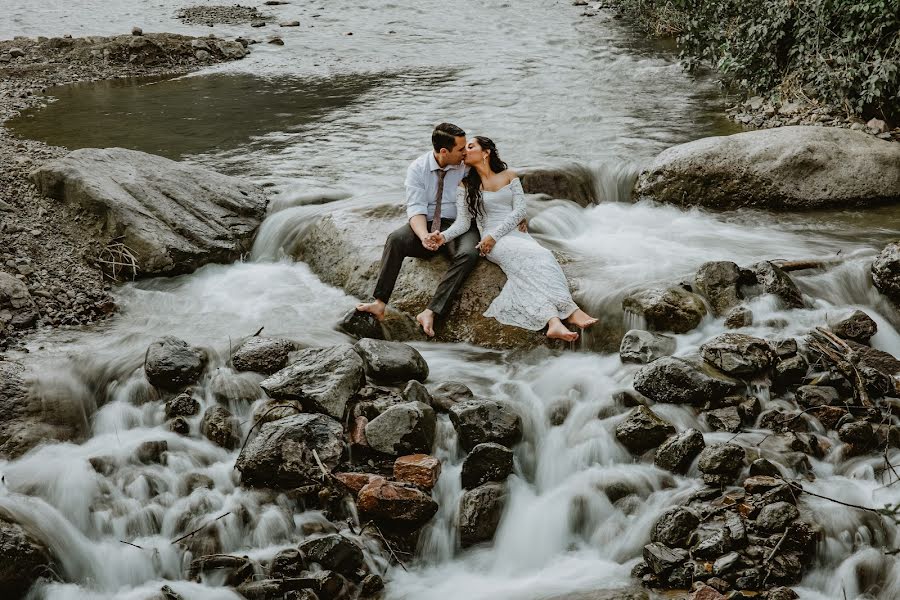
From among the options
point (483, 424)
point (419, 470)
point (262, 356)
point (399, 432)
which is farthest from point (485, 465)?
point (262, 356)

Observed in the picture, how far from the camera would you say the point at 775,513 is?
16.7ft

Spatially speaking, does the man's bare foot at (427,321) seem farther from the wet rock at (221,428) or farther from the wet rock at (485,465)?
the wet rock at (221,428)

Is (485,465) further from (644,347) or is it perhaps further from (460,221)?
(460,221)

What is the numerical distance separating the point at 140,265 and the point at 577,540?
19.1 feet

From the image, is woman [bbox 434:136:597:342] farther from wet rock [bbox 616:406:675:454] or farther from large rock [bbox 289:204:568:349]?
wet rock [bbox 616:406:675:454]

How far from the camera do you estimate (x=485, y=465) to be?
19.3 feet

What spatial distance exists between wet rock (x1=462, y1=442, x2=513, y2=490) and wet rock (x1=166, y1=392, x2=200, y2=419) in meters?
2.29

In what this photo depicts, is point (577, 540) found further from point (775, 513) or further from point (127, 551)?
point (127, 551)

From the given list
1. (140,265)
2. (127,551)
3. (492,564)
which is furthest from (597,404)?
(140,265)

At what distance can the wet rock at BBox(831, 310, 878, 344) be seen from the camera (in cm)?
704

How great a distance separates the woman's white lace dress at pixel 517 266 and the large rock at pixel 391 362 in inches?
42.8

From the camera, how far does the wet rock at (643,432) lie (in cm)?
598

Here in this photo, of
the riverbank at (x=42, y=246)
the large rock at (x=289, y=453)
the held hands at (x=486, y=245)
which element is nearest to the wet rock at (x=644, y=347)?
→ the held hands at (x=486, y=245)

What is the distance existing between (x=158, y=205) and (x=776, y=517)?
7528 millimetres
